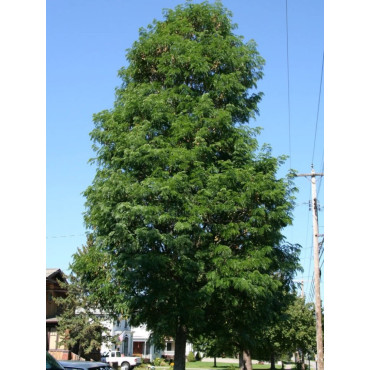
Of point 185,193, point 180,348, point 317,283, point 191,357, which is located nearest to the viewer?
point 185,193

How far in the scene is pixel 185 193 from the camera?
12.4 m

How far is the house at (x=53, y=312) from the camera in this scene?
32922 millimetres

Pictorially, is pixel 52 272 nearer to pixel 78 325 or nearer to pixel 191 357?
pixel 78 325

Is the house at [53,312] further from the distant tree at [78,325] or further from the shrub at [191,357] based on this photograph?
the shrub at [191,357]

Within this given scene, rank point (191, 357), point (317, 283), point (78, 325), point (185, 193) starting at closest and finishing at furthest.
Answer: point (185, 193), point (317, 283), point (78, 325), point (191, 357)

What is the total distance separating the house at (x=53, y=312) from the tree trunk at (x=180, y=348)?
827 inches

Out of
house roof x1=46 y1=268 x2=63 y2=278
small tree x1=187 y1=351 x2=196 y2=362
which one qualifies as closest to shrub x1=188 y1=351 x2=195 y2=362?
small tree x1=187 y1=351 x2=196 y2=362

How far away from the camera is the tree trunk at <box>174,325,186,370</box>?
42.5 ft

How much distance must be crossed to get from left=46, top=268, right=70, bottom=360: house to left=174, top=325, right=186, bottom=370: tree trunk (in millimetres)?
20999

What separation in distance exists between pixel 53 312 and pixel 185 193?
86.8 feet

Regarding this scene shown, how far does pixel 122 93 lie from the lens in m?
15.3

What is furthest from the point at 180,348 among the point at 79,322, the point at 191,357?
the point at 191,357

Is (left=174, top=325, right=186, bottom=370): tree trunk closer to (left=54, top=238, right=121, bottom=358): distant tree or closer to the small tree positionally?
(left=54, top=238, right=121, bottom=358): distant tree
